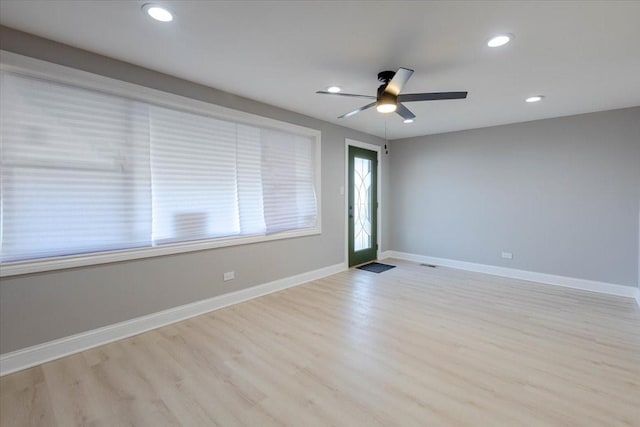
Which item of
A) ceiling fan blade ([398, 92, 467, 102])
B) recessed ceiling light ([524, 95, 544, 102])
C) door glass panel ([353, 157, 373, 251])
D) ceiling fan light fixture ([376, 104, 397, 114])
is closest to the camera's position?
ceiling fan blade ([398, 92, 467, 102])

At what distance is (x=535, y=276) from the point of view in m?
4.61

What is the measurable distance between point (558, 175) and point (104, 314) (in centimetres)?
590

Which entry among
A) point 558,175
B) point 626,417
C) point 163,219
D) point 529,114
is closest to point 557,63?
point 529,114

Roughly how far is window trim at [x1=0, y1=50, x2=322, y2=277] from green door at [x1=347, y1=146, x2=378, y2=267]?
5.69ft

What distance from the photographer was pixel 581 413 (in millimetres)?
1792

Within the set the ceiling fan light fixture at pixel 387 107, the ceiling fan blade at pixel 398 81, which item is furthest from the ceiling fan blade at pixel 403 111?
the ceiling fan blade at pixel 398 81

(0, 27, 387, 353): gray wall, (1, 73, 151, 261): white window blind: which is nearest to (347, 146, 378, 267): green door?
(0, 27, 387, 353): gray wall

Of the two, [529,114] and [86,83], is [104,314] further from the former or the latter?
[529,114]

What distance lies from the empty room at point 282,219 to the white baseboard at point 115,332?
0.02 m

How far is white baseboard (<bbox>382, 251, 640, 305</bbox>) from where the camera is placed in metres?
3.99

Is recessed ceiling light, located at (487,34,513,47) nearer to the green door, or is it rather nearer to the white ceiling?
the white ceiling

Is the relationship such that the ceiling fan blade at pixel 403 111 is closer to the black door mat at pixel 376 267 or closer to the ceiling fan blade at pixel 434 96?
the ceiling fan blade at pixel 434 96

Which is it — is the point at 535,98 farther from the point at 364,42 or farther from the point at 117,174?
the point at 117,174

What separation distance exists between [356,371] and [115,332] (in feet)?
7.12
